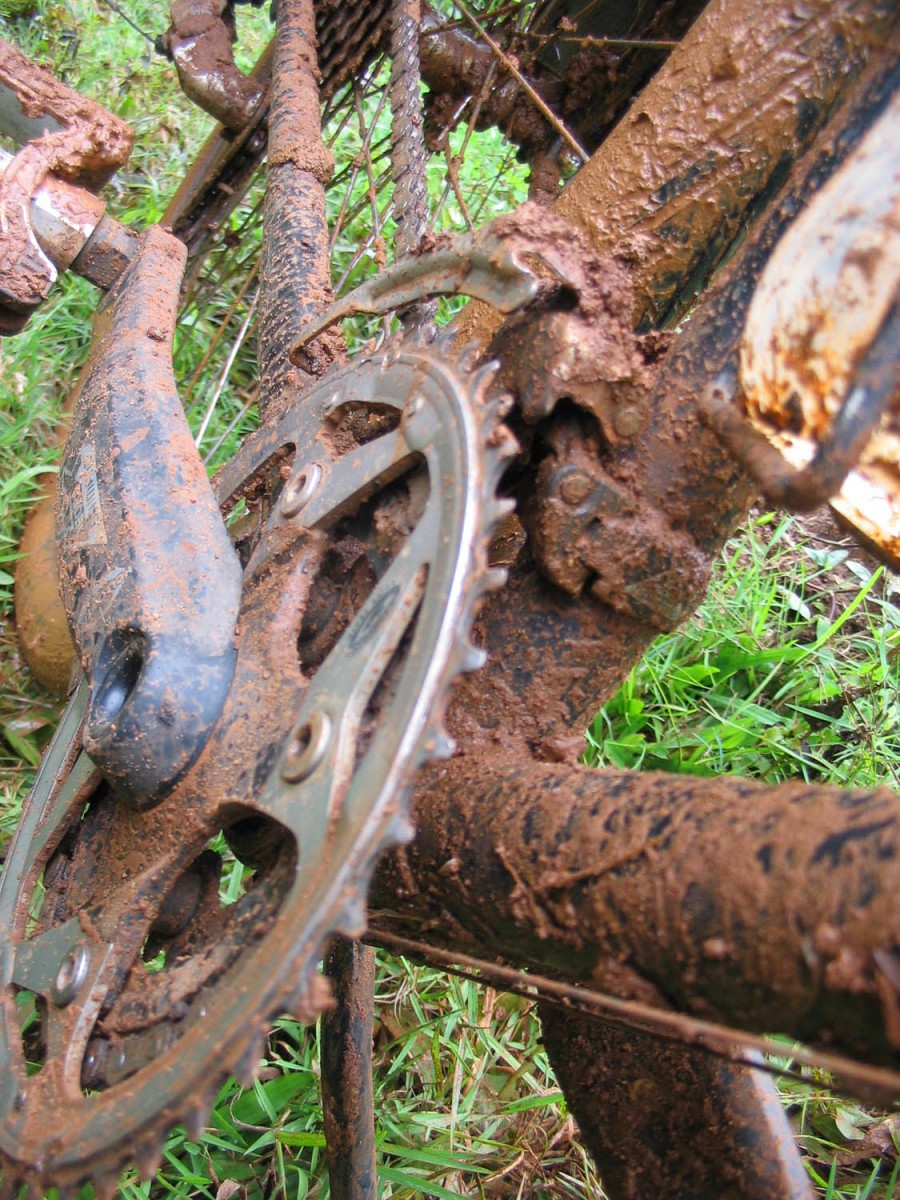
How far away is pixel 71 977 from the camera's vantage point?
0.71 m

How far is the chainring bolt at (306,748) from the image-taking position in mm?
611

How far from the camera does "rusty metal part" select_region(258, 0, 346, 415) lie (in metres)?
1.16

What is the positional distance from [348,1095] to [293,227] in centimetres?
111

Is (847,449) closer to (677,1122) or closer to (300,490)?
(300,490)

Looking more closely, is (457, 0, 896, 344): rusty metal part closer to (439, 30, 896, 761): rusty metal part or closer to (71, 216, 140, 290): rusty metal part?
(439, 30, 896, 761): rusty metal part

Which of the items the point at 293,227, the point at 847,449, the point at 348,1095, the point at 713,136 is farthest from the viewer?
the point at 293,227

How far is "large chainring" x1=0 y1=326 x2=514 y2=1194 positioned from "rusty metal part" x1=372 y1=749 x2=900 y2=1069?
0.12 meters

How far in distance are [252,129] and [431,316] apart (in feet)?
3.36

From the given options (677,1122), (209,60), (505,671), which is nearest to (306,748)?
(505,671)

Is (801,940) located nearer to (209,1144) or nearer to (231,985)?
(231,985)

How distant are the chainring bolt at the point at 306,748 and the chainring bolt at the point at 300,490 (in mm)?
Answer: 228

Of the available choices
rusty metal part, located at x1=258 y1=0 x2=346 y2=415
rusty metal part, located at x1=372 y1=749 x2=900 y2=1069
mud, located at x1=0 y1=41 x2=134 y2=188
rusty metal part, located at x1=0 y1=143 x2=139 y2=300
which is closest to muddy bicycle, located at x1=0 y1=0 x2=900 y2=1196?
rusty metal part, located at x1=372 y1=749 x2=900 y2=1069

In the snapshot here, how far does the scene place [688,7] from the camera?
5.46 ft

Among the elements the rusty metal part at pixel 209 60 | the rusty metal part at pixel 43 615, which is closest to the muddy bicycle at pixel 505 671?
Result: the rusty metal part at pixel 43 615
